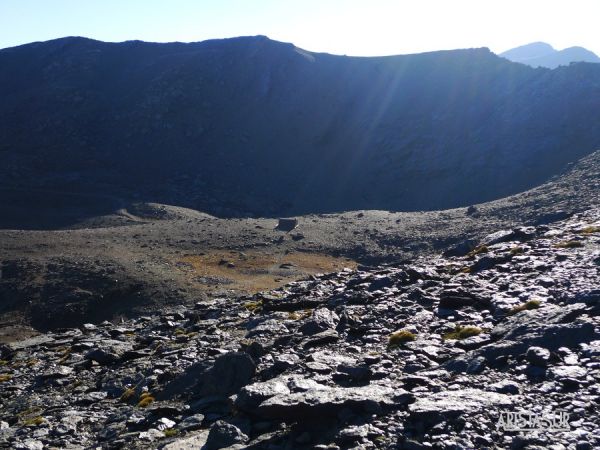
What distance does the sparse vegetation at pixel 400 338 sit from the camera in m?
17.8

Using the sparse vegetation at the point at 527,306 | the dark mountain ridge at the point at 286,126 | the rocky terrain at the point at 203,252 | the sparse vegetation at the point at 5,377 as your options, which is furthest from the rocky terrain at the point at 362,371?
the dark mountain ridge at the point at 286,126

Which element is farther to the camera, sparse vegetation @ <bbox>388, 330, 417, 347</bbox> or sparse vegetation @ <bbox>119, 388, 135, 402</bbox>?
sparse vegetation @ <bbox>119, 388, 135, 402</bbox>

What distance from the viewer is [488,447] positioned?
1055 cm

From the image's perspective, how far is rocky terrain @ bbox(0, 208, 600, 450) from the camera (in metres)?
11.9

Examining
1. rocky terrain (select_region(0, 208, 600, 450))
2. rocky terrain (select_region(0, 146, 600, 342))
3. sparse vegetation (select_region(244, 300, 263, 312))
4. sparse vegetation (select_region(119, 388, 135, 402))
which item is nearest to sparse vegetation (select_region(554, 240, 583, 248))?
rocky terrain (select_region(0, 208, 600, 450))

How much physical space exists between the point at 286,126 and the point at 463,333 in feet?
365

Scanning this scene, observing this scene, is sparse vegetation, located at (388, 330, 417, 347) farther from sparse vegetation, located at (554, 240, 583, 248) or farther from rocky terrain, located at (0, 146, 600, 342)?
rocky terrain, located at (0, 146, 600, 342)

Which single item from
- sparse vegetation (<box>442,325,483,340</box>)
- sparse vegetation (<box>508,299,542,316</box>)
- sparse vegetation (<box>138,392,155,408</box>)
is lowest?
sparse vegetation (<box>138,392,155,408</box>)

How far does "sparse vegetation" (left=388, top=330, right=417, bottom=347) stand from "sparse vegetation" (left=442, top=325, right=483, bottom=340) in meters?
1.00

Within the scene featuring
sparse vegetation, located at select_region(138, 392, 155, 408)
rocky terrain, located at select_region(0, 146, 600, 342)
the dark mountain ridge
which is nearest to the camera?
sparse vegetation, located at select_region(138, 392, 155, 408)

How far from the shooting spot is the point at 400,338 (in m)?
17.9

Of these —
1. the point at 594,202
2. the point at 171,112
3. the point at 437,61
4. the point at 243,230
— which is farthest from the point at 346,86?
the point at 594,202

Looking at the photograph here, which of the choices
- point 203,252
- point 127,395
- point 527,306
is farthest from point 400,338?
point 203,252

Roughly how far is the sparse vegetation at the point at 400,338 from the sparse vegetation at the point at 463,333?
1.00m
